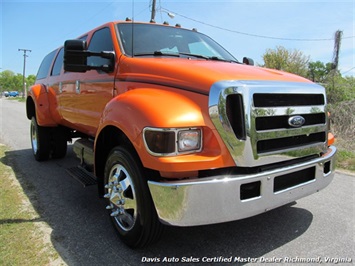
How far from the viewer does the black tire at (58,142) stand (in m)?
6.21

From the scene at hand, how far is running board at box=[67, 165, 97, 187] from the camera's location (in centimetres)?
367

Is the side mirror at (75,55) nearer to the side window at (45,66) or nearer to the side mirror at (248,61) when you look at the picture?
the side mirror at (248,61)

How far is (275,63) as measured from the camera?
3241 cm

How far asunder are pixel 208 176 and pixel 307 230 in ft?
4.90

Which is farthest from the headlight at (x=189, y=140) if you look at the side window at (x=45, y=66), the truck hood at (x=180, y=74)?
the side window at (x=45, y=66)

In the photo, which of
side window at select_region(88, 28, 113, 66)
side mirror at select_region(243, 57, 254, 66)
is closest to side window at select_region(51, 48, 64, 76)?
side window at select_region(88, 28, 113, 66)

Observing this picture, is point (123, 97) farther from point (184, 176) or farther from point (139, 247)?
point (139, 247)

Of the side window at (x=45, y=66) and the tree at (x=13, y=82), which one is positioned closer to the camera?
the side window at (x=45, y=66)

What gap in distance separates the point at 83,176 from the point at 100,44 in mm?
1680

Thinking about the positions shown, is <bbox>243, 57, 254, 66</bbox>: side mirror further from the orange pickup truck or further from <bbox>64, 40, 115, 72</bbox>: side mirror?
<bbox>64, 40, 115, 72</bbox>: side mirror

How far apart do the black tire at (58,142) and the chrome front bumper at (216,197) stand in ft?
14.6

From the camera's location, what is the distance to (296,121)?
263 cm

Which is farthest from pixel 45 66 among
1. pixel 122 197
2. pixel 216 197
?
pixel 216 197

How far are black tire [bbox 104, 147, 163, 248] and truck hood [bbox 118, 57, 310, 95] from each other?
2.39 feet
